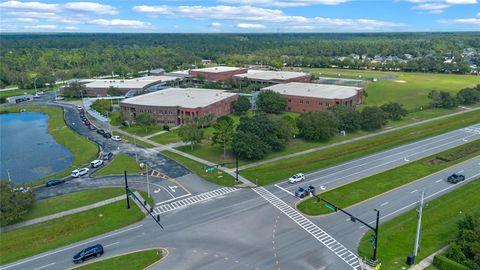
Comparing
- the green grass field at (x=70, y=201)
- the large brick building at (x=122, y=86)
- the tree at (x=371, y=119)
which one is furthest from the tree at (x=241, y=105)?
the green grass field at (x=70, y=201)

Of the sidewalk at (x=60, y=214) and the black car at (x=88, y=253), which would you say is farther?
the sidewalk at (x=60, y=214)

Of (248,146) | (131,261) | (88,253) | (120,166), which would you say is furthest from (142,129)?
(131,261)

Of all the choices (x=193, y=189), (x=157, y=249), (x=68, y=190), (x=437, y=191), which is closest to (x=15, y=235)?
(x=68, y=190)

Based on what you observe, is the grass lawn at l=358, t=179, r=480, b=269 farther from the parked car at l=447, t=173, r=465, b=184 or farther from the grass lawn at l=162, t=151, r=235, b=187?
the grass lawn at l=162, t=151, r=235, b=187

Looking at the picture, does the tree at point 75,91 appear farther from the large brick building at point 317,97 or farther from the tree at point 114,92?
the large brick building at point 317,97

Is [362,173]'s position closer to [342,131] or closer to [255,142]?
[255,142]
